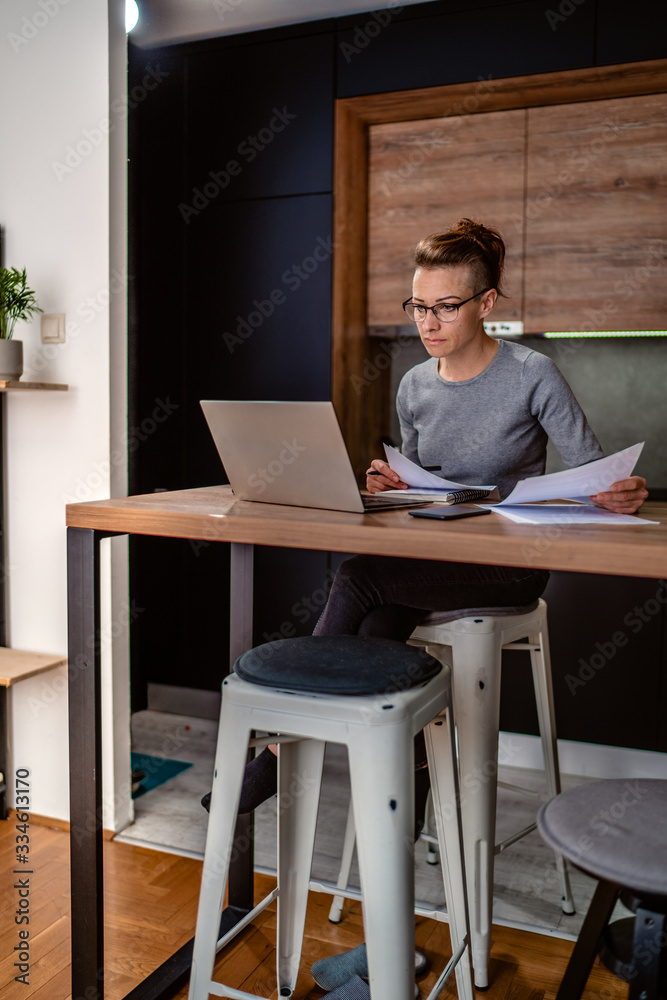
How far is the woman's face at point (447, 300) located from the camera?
2020mm

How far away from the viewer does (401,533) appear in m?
1.18

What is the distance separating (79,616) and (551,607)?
1819 mm

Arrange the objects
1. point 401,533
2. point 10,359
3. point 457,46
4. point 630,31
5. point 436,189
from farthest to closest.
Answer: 1. point 436,189
2. point 457,46
3. point 630,31
4. point 10,359
5. point 401,533

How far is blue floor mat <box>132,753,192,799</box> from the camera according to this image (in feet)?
8.68

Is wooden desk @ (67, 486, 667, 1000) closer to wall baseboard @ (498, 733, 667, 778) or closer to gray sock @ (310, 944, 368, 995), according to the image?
gray sock @ (310, 944, 368, 995)

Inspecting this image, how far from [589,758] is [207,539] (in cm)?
208

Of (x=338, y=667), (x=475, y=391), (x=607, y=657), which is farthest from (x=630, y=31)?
(x=338, y=667)

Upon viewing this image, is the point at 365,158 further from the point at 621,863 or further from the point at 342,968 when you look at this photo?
the point at 621,863

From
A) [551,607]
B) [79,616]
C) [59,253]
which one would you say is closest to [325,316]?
[59,253]

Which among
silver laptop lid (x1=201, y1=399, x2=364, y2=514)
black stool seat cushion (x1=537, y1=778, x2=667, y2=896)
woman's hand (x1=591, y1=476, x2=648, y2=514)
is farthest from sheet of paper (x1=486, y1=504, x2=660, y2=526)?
black stool seat cushion (x1=537, y1=778, x2=667, y2=896)

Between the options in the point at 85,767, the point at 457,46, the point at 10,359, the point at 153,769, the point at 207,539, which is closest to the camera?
the point at 207,539

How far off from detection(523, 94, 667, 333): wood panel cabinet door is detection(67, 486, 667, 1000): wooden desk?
1535 mm

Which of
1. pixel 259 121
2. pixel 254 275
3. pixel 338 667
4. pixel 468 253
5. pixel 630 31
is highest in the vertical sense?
pixel 630 31

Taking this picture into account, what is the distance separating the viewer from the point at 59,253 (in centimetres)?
231
